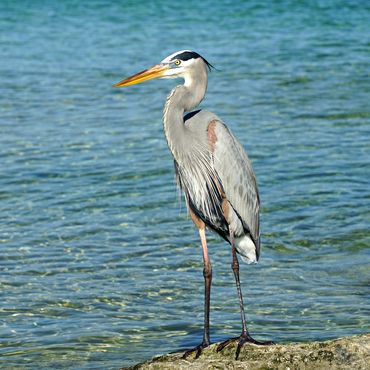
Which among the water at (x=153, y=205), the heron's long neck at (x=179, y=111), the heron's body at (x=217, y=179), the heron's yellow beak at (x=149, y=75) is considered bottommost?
the water at (x=153, y=205)

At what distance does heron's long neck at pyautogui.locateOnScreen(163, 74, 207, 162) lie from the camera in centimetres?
602

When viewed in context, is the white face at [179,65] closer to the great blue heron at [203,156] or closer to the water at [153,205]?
the great blue heron at [203,156]

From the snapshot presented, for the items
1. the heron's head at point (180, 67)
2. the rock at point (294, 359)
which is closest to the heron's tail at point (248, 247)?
the heron's head at point (180, 67)

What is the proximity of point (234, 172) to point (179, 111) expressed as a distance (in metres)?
0.50

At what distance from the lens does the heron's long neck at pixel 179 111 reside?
237 inches

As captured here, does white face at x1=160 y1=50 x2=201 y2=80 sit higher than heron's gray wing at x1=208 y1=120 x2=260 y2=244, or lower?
higher

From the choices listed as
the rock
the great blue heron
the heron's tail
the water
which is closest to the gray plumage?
the great blue heron

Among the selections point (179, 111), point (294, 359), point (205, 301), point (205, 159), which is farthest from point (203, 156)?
point (294, 359)

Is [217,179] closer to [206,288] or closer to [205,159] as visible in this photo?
[205,159]

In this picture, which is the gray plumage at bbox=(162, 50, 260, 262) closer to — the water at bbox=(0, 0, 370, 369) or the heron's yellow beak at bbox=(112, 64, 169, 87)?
the heron's yellow beak at bbox=(112, 64, 169, 87)

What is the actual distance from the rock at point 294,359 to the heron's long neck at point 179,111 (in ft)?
4.38

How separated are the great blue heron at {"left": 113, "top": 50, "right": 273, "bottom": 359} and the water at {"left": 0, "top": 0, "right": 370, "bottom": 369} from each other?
2.70ft

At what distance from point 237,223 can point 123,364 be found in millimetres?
1071

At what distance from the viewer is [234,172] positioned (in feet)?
20.3
